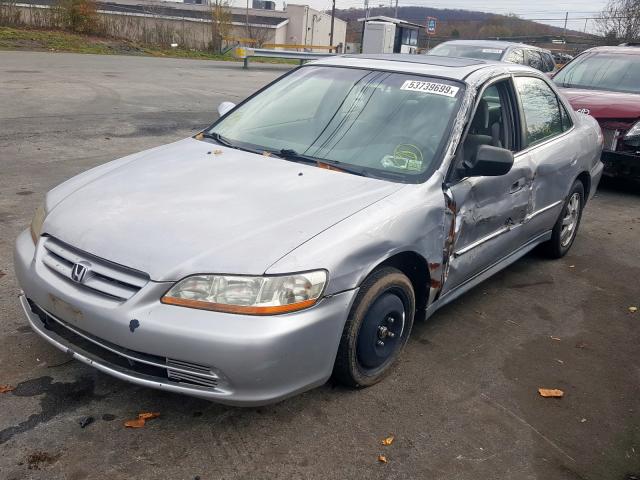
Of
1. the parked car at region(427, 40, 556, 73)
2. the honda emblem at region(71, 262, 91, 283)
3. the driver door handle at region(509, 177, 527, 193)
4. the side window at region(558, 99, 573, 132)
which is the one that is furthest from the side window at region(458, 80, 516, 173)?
the parked car at region(427, 40, 556, 73)

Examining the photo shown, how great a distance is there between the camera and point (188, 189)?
11.1 feet

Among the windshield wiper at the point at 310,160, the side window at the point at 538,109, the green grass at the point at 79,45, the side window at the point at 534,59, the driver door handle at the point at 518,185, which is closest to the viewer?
the windshield wiper at the point at 310,160

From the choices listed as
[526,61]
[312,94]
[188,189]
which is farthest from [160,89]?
[188,189]

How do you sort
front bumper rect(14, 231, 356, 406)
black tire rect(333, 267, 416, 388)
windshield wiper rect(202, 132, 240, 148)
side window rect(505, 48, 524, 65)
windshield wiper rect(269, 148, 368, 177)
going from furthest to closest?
side window rect(505, 48, 524, 65) → windshield wiper rect(202, 132, 240, 148) → windshield wiper rect(269, 148, 368, 177) → black tire rect(333, 267, 416, 388) → front bumper rect(14, 231, 356, 406)

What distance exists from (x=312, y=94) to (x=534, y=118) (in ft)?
5.64

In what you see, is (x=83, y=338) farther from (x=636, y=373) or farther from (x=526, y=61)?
(x=526, y=61)

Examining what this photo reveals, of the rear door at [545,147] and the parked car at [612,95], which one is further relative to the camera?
the parked car at [612,95]

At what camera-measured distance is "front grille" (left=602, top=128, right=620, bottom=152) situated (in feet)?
25.4

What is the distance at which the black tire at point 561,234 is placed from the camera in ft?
17.9

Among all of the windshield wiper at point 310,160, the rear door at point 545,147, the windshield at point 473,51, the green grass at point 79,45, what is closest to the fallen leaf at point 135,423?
the windshield wiper at point 310,160

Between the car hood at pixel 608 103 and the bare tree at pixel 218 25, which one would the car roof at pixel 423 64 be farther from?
the bare tree at pixel 218 25

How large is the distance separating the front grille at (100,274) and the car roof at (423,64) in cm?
235

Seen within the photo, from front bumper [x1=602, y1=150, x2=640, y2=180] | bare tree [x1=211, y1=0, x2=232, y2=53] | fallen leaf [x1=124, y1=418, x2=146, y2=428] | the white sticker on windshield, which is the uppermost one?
bare tree [x1=211, y1=0, x2=232, y2=53]

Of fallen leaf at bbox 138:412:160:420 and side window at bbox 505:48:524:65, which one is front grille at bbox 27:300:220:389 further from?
side window at bbox 505:48:524:65
